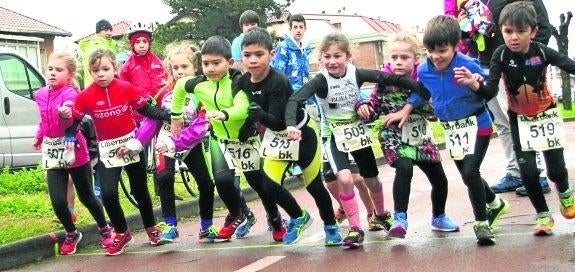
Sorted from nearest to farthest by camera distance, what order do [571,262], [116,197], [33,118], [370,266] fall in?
[571,262] < [370,266] < [116,197] < [33,118]

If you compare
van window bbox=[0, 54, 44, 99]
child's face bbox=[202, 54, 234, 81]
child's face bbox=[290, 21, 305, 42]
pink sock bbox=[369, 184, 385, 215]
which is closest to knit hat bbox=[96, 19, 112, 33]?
van window bbox=[0, 54, 44, 99]

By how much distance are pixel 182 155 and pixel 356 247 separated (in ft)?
6.46

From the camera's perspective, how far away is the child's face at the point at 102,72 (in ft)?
24.1

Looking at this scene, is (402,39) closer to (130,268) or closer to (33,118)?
(130,268)

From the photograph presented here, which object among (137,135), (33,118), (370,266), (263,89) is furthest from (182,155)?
(33,118)

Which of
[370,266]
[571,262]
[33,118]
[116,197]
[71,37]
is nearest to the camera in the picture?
[571,262]

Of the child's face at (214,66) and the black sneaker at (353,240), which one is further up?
the child's face at (214,66)

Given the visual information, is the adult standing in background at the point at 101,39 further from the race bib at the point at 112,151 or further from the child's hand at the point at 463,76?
the child's hand at the point at 463,76

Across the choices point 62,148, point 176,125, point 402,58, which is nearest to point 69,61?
point 62,148

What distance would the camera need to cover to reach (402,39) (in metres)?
6.82

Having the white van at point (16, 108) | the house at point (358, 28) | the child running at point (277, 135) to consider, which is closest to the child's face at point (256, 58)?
the child running at point (277, 135)

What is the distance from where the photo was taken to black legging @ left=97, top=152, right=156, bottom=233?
7438mm

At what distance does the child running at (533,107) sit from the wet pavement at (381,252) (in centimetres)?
29

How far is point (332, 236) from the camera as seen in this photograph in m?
6.83
